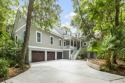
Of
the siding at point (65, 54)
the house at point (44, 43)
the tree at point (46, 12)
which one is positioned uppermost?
the tree at point (46, 12)

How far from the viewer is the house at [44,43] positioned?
21.5 meters

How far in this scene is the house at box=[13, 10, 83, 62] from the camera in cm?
2150

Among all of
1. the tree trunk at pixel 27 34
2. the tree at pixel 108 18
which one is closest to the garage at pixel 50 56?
the tree at pixel 108 18

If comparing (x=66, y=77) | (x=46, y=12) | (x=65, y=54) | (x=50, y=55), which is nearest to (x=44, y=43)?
(x=50, y=55)

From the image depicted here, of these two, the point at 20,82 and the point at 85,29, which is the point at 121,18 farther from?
the point at 20,82

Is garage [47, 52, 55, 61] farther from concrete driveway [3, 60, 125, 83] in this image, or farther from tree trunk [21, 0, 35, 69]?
concrete driveway [3, 60, 125, 83]

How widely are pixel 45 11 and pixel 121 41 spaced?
8512 millimetres

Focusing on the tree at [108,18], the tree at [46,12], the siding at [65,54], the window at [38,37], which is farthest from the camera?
the siding at [65,54]

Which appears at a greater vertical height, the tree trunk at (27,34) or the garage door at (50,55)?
the tree trunk at (27,34)

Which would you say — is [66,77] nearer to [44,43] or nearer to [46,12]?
[46,12]

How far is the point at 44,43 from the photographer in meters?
23.9

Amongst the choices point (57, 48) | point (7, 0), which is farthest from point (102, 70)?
point (57, 48)

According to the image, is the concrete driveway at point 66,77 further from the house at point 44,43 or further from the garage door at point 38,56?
the house at point 44,43

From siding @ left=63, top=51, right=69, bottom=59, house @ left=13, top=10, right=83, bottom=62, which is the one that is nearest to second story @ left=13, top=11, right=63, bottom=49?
house @ left=13, top=10, right=83, bottom=62
